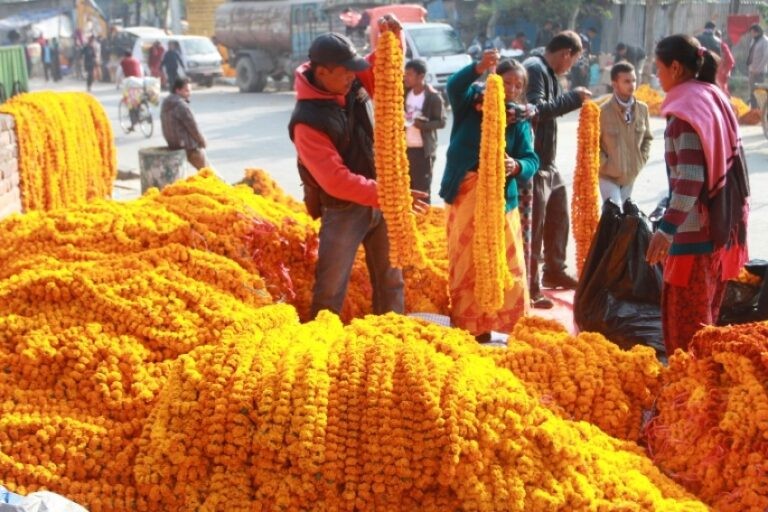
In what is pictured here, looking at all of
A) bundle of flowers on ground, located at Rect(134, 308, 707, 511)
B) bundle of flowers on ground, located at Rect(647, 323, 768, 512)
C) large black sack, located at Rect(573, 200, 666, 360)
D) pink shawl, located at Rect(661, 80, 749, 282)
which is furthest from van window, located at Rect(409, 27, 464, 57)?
bundle of flowers on ground, located at Rect(134, 308, 707, 511)

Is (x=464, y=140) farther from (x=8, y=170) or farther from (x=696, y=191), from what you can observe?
(x=8, y=170)

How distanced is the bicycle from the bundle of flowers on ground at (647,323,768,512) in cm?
1522

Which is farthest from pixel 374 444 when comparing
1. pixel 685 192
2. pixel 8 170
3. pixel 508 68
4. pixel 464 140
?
pixel 8 170

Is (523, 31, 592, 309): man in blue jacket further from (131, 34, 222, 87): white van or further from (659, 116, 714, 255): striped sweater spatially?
(131, 34, 222, 87): white van

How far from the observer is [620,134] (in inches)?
239

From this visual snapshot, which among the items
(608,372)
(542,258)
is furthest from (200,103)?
(608,372)

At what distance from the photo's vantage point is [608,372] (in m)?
3.04

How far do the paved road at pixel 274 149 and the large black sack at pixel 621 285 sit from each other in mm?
2886

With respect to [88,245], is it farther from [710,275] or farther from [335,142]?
[710,275]

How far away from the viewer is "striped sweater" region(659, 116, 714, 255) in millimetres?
3568

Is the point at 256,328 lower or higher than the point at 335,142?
lower

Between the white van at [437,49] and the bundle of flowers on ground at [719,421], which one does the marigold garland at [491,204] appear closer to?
the bundle of flowers on ground at [719,421]

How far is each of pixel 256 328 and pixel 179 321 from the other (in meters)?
0.30

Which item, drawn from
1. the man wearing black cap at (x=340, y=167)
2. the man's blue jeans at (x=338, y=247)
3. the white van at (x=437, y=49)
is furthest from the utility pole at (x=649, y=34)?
the man's blue jeans at (x=338, y=247)
